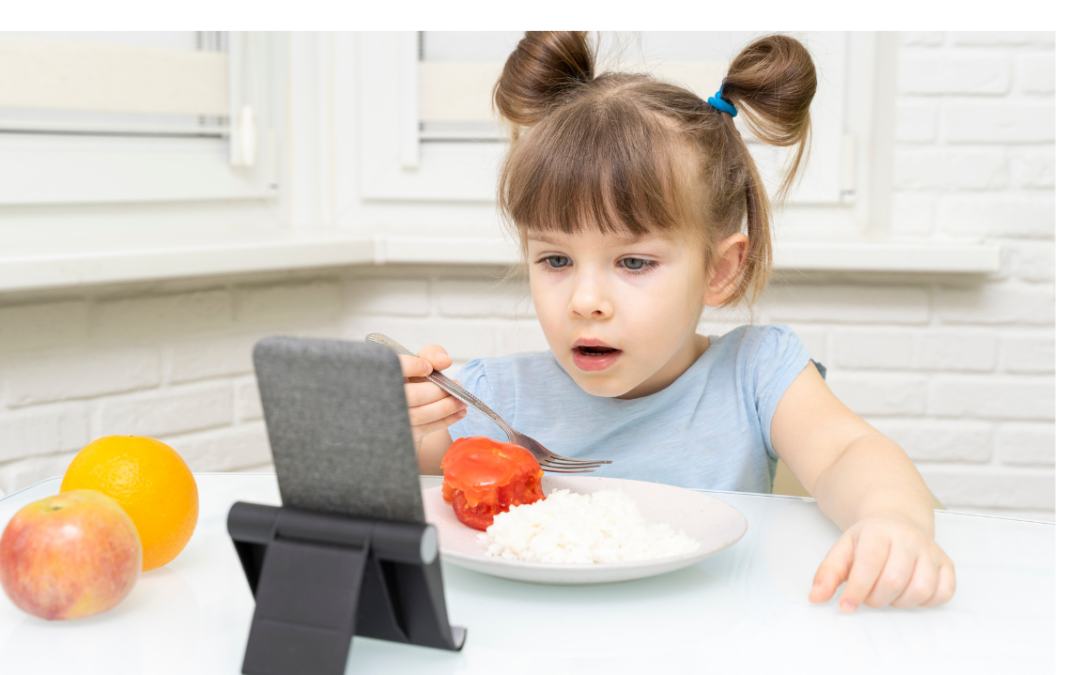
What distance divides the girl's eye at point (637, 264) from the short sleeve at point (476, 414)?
0.32 m

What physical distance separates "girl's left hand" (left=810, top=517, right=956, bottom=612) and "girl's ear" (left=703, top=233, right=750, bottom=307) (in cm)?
55

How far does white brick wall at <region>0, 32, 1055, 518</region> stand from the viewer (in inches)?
65.4

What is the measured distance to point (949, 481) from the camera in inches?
70.1

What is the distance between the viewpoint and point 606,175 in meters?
0.98

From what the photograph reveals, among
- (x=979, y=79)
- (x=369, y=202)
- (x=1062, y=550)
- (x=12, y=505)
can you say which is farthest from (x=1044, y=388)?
(x=12, y=505)

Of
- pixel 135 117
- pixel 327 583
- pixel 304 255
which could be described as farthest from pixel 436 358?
pixel 135 117

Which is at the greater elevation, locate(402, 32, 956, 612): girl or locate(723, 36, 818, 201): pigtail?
locate(723, 36, 818, 201): pigtail

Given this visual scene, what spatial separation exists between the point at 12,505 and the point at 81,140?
1.02 metres

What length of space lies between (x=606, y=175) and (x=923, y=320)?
41.2 inches

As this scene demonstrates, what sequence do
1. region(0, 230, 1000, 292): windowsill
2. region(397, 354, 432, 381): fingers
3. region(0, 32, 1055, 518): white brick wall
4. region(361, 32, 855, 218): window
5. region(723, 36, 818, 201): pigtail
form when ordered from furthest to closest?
region(361, 32, 855, 218): window
region(0, 32, 1055, 518): white brick wall
region(0, 230, 1000, 292): windowsill
region(723, 36, 818, 201): pigtail
region(397, 354, 432, 381): fingers

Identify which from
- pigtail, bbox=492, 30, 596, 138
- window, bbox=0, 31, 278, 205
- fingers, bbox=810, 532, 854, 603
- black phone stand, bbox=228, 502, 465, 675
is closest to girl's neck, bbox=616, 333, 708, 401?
pigtail, bbox=492, 30, 596, 138

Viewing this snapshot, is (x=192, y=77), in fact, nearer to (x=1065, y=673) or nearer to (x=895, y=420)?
(x=895, y=420)

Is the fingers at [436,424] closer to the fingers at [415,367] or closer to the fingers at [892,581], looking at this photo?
the fingers at [415,367]

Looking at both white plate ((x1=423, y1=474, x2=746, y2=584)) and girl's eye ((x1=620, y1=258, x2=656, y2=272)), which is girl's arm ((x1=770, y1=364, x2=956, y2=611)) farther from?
girl's eye ((x1=620, y1=258, x2=656, y2=272))
